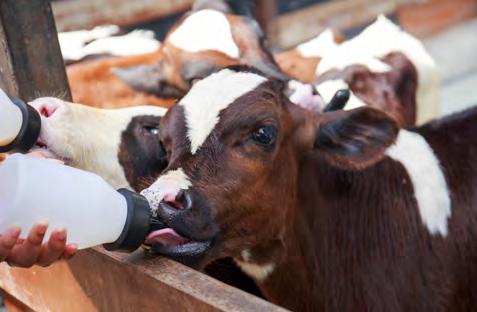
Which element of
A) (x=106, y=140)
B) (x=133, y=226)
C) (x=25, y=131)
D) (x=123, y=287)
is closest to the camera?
(x=133, y=226)

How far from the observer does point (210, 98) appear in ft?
8.06

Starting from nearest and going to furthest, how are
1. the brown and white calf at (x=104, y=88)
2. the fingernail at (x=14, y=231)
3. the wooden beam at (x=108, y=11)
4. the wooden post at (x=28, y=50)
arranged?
the fingernail at (x=14, y=231) < the wooden post at (x=28, y=50) < the brown and white calf at (x=104, y=88) < the wooden beam at (x=108, y=11)

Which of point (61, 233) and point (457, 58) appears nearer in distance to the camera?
point (61, 233)

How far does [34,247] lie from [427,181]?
144cm

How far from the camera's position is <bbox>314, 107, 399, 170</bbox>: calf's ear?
2551 mm

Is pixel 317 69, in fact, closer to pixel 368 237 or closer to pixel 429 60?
pixel 429 60

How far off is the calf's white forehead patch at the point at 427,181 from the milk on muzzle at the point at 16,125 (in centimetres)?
113

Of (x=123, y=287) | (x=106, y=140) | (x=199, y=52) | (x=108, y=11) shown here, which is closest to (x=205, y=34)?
(x=199, y=52)

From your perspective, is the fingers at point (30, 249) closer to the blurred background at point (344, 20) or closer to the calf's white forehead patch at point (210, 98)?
the calf's white forehead patch at point (210, 98)

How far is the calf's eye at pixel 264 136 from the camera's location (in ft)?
7.82

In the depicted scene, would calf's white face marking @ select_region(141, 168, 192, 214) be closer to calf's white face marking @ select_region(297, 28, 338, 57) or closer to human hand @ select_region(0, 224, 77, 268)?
human hand @ select_region(0, 224, 77, 268)

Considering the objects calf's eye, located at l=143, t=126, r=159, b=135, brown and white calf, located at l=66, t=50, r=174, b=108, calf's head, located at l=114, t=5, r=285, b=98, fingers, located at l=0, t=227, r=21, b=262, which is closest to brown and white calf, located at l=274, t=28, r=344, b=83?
calf's head, located at l=114, t=5, r=285, b=98

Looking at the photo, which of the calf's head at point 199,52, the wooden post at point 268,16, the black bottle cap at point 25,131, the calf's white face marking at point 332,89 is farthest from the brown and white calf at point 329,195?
the wooden post at point 268,16

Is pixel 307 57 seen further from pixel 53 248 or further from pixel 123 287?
pixel 53 248
